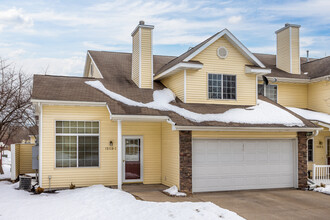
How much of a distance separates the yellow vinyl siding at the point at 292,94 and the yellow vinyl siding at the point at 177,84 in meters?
6.29

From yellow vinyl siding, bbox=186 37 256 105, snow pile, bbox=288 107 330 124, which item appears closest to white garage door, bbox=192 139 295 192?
yellow vinyl siding, bbox=186 37 256 105

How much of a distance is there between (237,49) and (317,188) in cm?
662

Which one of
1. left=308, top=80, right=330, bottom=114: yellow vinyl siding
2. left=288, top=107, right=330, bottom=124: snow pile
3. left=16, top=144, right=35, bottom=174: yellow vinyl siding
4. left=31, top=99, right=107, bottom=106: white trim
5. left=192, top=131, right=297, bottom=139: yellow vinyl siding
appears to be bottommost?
left=16, top=144, right=35, bottom=174: yellow vinyl siding

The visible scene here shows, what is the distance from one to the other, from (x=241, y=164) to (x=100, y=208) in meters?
6.24

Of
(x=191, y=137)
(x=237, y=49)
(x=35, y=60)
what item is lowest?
(x=191, y=137)

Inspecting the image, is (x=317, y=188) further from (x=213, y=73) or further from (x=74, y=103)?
(x=74, y=103)

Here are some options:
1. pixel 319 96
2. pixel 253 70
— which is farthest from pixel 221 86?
pixel 319 96

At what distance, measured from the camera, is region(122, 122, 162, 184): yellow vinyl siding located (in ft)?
46.2

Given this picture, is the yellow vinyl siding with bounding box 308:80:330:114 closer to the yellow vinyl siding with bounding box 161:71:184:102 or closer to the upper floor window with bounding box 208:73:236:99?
the upper floor window with bounding box 208:73:236:99

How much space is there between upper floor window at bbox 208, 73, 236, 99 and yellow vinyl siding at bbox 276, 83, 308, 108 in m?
4.43

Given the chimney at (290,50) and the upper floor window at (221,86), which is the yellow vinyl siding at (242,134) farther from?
the chimney at (290,50)

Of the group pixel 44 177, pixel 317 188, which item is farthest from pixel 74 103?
pixel 317 188

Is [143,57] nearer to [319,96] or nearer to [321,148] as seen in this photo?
[319,96]

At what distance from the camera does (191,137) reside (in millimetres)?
12156
